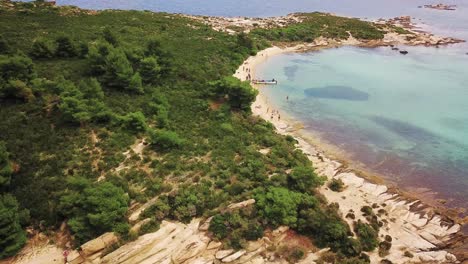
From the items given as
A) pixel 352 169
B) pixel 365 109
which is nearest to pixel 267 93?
pixel 365 109

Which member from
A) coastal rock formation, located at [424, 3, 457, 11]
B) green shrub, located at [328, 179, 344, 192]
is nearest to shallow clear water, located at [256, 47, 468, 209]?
green shrub, located at [328, 179, 344, 192]

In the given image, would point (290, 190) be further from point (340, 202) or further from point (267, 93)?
point (267, 93)

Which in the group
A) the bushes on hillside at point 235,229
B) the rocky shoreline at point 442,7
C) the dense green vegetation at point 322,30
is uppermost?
the rocky shoreline at point 442,7

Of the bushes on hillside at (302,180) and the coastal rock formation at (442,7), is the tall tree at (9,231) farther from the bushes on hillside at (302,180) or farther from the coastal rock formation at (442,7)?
the coastal rock formation at (442,7)

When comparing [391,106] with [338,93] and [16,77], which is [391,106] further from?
[16,77]

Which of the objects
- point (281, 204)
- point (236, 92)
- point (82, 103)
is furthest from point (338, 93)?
point (82, 103)

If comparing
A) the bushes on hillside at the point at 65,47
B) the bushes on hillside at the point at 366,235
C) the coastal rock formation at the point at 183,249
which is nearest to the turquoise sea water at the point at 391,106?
the bushes on hillside at the point at 366,235
